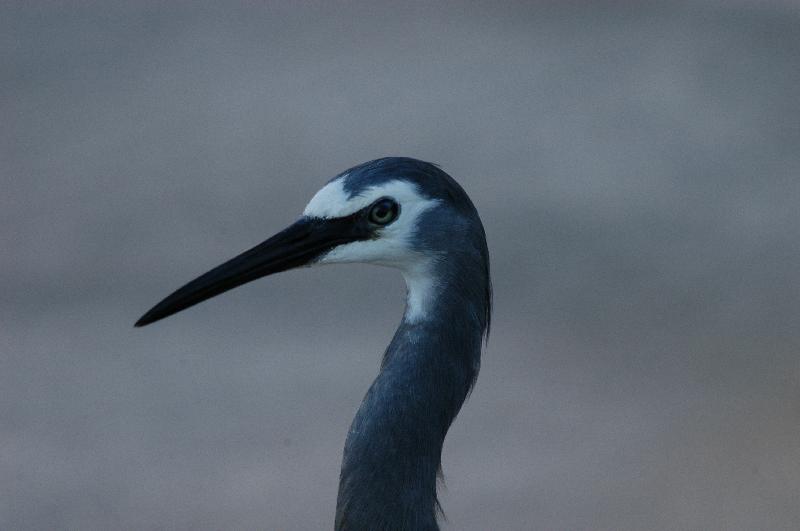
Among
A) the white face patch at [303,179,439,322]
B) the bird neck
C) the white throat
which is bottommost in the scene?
the bird neck

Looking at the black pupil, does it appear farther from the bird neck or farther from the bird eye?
the bird neck

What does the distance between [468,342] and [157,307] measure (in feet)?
1.59

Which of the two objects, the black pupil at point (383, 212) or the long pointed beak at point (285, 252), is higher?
the black pupil at point (383, 212)

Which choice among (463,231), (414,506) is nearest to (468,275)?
(463,231)

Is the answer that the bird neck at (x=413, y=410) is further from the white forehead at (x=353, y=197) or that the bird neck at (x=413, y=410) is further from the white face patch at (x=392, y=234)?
the white forehead at (x=353, y=197)

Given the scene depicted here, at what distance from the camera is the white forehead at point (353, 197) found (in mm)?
2137

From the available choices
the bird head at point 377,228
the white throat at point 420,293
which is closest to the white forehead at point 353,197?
the bird head at point 377,228

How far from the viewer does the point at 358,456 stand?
2.16 m

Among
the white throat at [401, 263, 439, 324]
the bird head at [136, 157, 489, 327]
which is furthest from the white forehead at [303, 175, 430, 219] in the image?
the white throat at [401, 263, 439, 324]

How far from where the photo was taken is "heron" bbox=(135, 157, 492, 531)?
2146 millimetres

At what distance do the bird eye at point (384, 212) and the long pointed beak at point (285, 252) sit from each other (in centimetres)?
3

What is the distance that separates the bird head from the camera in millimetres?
2145

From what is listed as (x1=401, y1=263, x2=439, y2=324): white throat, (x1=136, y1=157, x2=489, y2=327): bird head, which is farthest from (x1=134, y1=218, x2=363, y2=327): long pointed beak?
(x1=401, y1=263, x2=439, y2=324): white throat

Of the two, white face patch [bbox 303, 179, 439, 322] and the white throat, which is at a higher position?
white face patch [bbox 303, 179, 439, 322]
